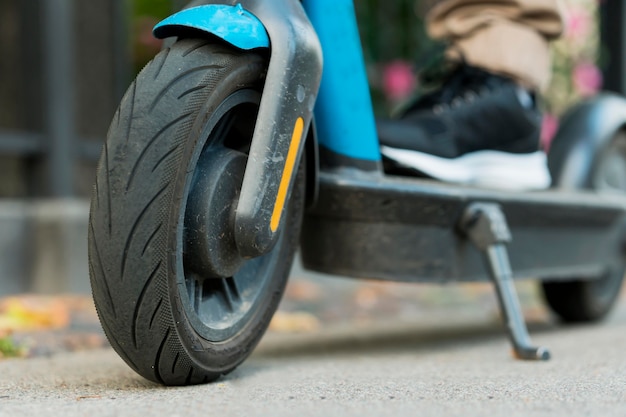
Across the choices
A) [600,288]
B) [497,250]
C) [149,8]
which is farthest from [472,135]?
[149,8]

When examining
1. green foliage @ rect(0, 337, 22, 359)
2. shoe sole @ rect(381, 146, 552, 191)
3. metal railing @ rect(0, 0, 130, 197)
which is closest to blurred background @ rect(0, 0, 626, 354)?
metal railing @ rect(0, 0, 130, 197)

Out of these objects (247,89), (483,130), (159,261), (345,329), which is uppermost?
(247,89)

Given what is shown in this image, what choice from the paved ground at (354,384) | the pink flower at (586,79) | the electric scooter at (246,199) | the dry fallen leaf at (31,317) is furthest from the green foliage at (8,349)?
the pink flower at (586,79)

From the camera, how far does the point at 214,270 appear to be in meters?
1.34

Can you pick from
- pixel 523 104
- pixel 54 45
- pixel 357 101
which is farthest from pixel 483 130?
pixel 54 45

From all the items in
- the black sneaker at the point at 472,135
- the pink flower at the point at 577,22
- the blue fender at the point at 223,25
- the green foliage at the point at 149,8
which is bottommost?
the pink flower at the point at 577,22

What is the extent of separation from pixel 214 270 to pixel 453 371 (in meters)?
0.48

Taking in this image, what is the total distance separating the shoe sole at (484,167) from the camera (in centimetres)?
185

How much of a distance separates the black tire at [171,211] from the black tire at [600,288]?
150 centimetres

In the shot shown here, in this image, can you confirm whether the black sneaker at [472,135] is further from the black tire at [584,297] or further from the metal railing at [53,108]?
the metal railing at [53,108]

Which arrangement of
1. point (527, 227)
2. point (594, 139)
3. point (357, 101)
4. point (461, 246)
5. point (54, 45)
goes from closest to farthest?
point (357, 101) < point (461, 246) < point (527, 227) < point (594, 139) < point (54, 45)

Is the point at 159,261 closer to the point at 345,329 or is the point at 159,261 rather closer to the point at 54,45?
the point at 345,329

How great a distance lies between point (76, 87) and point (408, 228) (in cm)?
250

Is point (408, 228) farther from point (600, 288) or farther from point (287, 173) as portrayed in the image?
point (600, 288)
